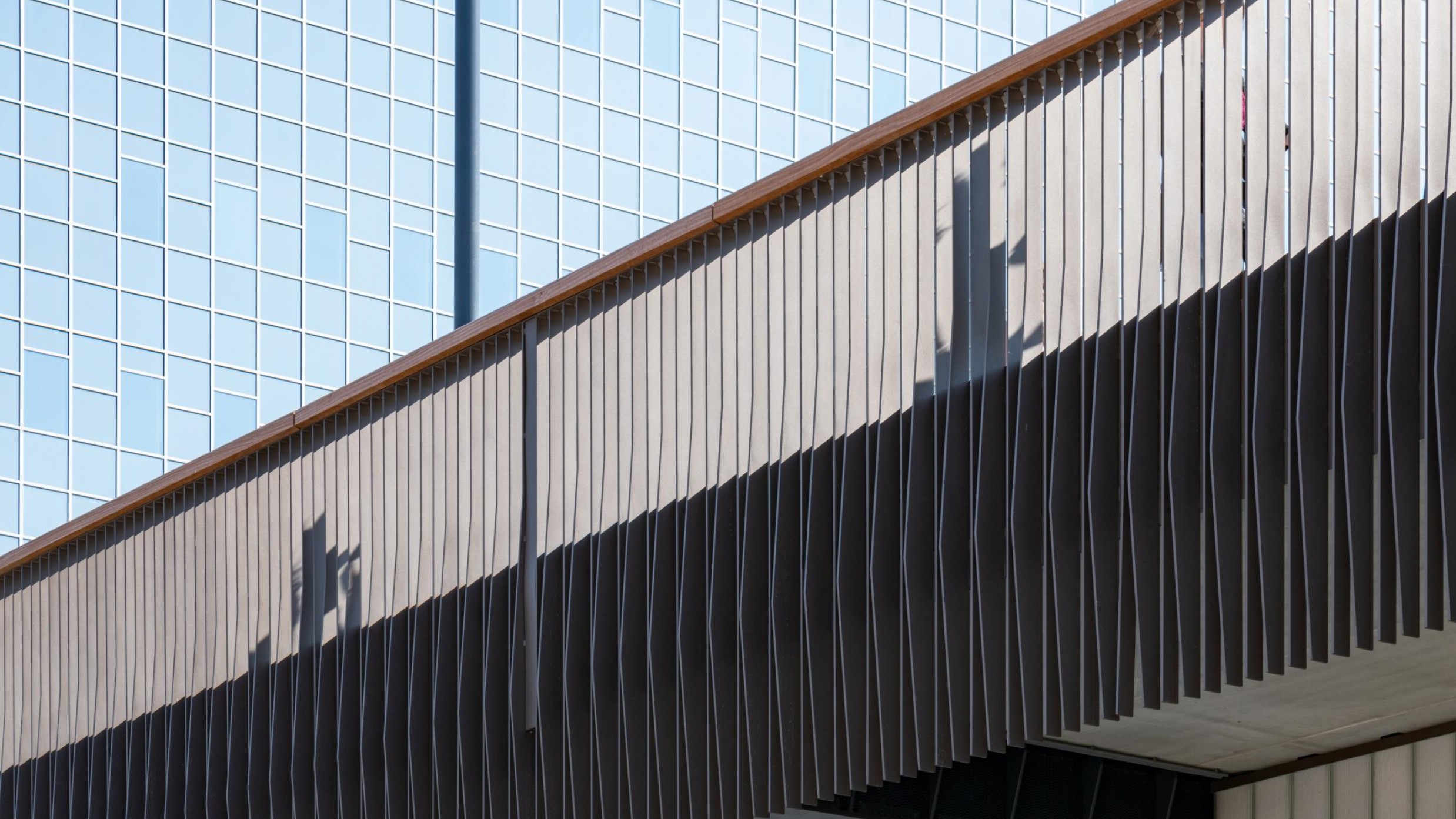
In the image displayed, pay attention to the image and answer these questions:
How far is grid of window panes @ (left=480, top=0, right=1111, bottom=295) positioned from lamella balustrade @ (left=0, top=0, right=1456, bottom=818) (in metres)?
28.5

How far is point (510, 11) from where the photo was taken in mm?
40188

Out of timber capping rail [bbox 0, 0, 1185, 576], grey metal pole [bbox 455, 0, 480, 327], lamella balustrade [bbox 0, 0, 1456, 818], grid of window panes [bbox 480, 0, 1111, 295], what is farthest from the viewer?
grid of window panes [bbox 480, 0, 1111, 295]

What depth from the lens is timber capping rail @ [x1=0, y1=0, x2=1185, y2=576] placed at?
8.29 m

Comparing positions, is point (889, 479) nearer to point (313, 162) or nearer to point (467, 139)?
point (467, 139)

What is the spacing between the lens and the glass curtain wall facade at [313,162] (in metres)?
35.8

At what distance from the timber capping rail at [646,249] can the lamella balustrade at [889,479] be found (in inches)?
1.1

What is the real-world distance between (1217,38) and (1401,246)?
1086 millimetres

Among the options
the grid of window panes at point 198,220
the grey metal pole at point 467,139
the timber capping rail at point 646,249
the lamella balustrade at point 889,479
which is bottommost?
the lamella balustrade at point 889,479

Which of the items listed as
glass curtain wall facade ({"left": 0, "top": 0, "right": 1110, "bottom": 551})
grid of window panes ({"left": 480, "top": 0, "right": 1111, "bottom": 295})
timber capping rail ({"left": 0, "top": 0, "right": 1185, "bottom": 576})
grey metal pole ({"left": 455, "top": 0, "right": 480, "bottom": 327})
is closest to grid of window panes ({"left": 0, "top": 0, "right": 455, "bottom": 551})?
glass curtain wall facade ({"left": 0, "top": 0, "right": 1110, "bottom": 551})

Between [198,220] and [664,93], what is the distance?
8.75 metres

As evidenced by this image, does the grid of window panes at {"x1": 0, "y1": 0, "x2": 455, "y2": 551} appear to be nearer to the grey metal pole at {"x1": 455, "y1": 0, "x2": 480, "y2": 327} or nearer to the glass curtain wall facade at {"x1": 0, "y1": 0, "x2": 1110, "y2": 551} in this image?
the glass curtain wall facade at {"x1": 0, "y1": 0, "x2": 1110, "y2": 551}

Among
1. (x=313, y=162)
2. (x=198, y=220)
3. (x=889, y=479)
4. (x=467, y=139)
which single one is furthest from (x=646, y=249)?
(x=313, y=162)

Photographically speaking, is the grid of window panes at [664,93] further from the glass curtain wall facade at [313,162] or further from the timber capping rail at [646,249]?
the timber capping rail at [646,249]

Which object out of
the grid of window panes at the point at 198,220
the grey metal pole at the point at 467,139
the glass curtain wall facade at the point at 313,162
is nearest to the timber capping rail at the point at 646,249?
the grey metal pole at the point at 467,139
